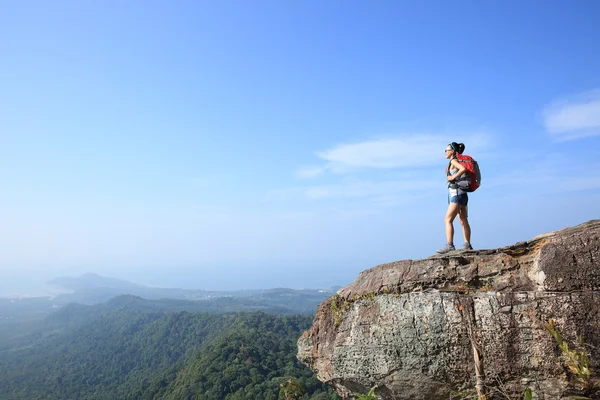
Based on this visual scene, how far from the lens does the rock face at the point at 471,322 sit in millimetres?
5984

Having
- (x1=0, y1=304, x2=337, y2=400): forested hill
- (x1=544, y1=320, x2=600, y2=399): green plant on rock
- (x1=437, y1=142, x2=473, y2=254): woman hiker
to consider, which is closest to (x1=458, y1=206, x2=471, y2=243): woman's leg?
(x1=437, y1=142, x2=473, y2=254): woman hiker

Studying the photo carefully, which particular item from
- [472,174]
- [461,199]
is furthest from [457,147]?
[461,199]

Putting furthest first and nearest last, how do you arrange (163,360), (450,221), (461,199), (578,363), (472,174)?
(163,360), (450,221), (461,199), (472,174), (578,363)

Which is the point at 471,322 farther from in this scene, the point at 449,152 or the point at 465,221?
the point at 449,152

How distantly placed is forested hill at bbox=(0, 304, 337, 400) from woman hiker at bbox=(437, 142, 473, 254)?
39845mm

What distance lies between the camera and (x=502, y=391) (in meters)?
6.15

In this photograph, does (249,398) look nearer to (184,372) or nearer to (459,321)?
(184,372)

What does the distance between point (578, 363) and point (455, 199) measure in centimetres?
375

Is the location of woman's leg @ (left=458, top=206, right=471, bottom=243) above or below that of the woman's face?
below

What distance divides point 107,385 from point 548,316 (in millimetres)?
115888

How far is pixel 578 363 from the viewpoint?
18.4 feet

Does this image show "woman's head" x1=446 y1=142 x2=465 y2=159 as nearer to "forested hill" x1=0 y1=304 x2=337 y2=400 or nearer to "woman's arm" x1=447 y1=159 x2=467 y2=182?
"woman's arm" x1=447 y1=159 x2=467 y2=182

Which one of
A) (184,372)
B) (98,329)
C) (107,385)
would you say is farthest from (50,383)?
(98,329)

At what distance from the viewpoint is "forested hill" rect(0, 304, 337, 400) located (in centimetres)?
5784
